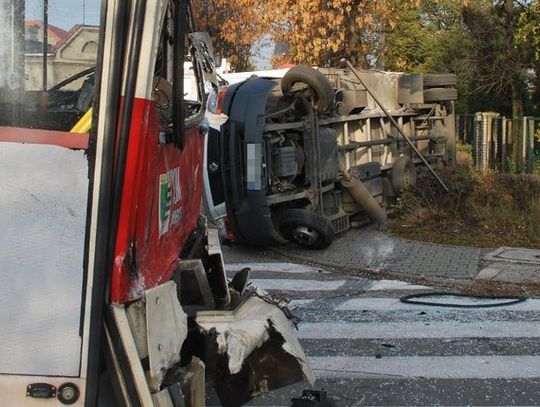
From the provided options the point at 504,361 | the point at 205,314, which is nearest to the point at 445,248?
the point at 504,361

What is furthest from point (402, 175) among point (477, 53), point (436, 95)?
point (477, 53)

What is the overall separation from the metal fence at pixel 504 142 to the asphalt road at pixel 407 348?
1091 cm

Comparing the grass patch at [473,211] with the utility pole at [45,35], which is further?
the grass patch at [473,211]

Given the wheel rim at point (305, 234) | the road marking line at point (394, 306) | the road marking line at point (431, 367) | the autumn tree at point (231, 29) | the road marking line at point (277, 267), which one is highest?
the autumn tree at point (231, 29)

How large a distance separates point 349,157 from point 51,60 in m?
8.19

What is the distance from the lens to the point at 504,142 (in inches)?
727

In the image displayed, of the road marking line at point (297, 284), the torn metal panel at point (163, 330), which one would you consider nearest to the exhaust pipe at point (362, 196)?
the road marking line at point (297, 284)

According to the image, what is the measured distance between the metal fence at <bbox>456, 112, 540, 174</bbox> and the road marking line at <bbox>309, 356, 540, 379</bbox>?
12.4 meters

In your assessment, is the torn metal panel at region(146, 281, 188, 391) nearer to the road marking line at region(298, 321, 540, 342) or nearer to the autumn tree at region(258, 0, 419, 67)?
the road marking line at region(298, 321, 540, 342)

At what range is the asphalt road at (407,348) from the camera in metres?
4.58

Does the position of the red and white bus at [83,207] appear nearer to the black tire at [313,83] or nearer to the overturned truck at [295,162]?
the overturned truck at [295,162]

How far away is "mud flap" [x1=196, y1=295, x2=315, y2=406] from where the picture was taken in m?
2.66

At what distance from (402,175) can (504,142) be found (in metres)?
8.53

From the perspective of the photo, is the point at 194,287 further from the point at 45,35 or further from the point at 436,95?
the point at 436,95
